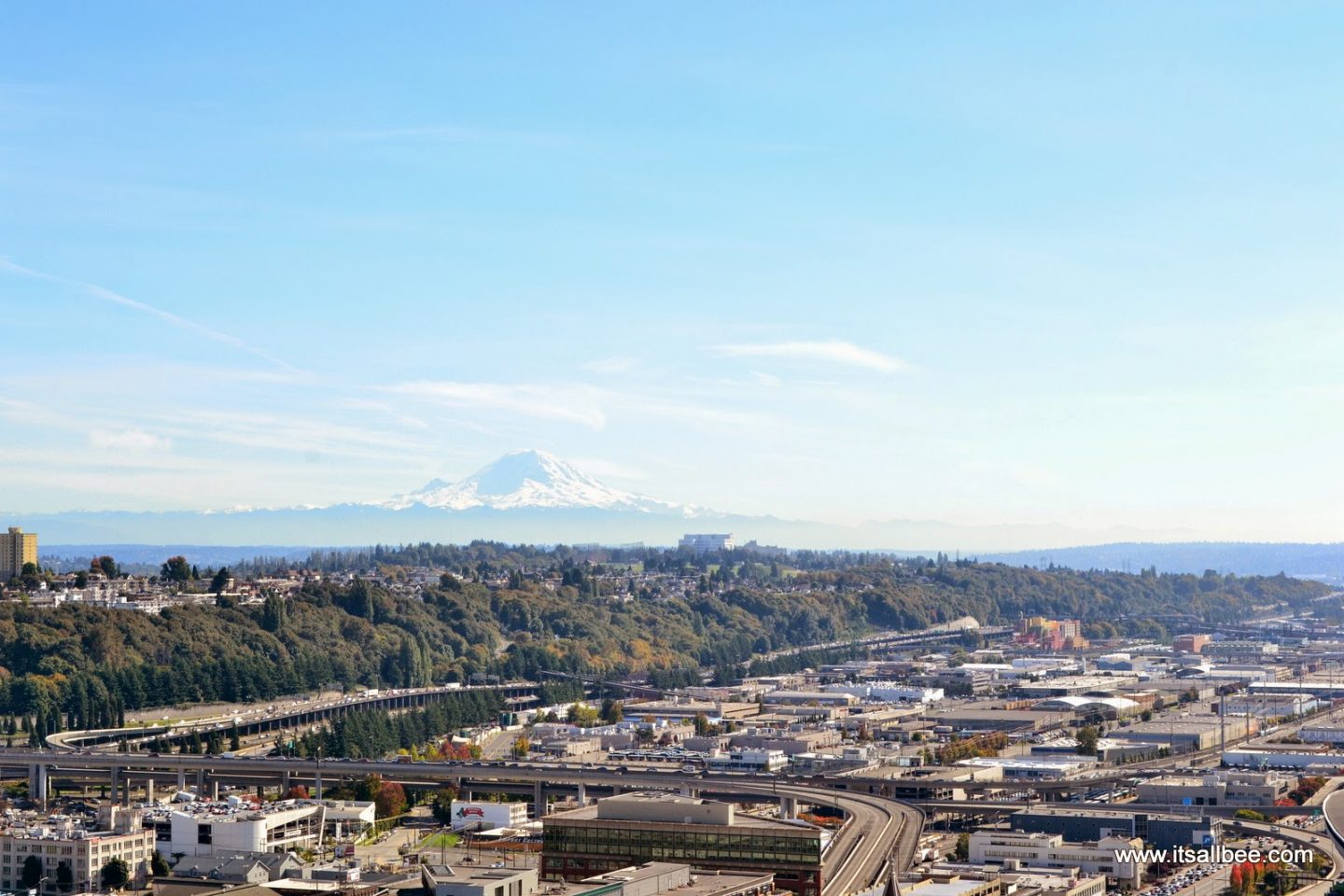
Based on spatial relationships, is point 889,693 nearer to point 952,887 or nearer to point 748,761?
point 748,761

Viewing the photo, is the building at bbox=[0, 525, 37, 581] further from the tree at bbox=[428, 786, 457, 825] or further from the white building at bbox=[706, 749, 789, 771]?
the tree at bbox=[428, 786, 457, 825]

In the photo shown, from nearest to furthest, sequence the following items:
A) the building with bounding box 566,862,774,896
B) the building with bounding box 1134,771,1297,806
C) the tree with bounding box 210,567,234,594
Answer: the building with bounding box 566,862,774,896 → the building with bounding box 1134,771,1297,806 → the tree with bounding box 210,567,234,594

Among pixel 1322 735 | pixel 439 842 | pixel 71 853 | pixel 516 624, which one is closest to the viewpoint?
pixel 71 853

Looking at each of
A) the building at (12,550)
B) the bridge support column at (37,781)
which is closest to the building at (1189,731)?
the bridge support column at (37,781)

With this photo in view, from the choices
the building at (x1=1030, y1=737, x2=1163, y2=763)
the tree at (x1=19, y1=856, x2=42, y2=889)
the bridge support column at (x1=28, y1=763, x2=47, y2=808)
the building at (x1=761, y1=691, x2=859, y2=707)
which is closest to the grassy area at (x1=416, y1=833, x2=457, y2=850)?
the tree at (x1=19, y1=856, x2=42, y2=889)

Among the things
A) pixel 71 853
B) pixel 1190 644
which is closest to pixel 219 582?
pixel 1190 644

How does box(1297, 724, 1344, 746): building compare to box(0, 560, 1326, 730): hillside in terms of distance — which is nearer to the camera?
box(1297, 724, 1344, 746): building

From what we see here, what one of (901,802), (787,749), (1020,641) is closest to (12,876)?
(901,802)

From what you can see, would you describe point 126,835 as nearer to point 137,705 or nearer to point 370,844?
point 370,844
